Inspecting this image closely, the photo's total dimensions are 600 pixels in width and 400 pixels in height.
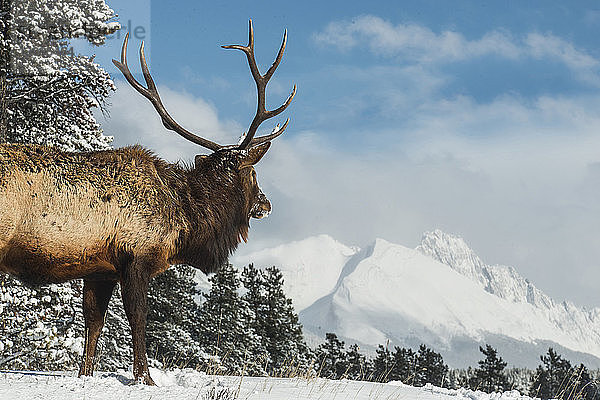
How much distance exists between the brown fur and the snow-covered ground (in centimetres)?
42

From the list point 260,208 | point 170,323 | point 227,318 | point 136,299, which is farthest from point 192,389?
point 227,318

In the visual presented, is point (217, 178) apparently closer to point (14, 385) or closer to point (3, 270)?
point (3, 270)

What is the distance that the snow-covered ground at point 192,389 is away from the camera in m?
5.04

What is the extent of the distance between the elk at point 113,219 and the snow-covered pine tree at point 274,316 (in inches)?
1517

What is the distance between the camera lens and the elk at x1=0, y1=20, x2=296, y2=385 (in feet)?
19.2

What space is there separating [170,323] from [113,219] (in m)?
31.1

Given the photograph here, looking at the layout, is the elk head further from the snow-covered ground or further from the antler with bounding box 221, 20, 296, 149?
the snow-covered ground

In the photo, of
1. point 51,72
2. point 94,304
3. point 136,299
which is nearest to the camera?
point 136,299

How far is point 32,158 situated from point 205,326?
121ft

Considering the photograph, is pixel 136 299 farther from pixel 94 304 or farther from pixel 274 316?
pixel 274 316

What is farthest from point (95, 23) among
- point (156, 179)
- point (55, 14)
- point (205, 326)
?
point (205, 326)

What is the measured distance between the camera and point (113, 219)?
619 cm

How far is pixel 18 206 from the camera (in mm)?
5719

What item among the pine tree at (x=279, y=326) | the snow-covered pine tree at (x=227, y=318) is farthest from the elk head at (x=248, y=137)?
the pine tree at (x=279, y=326)
